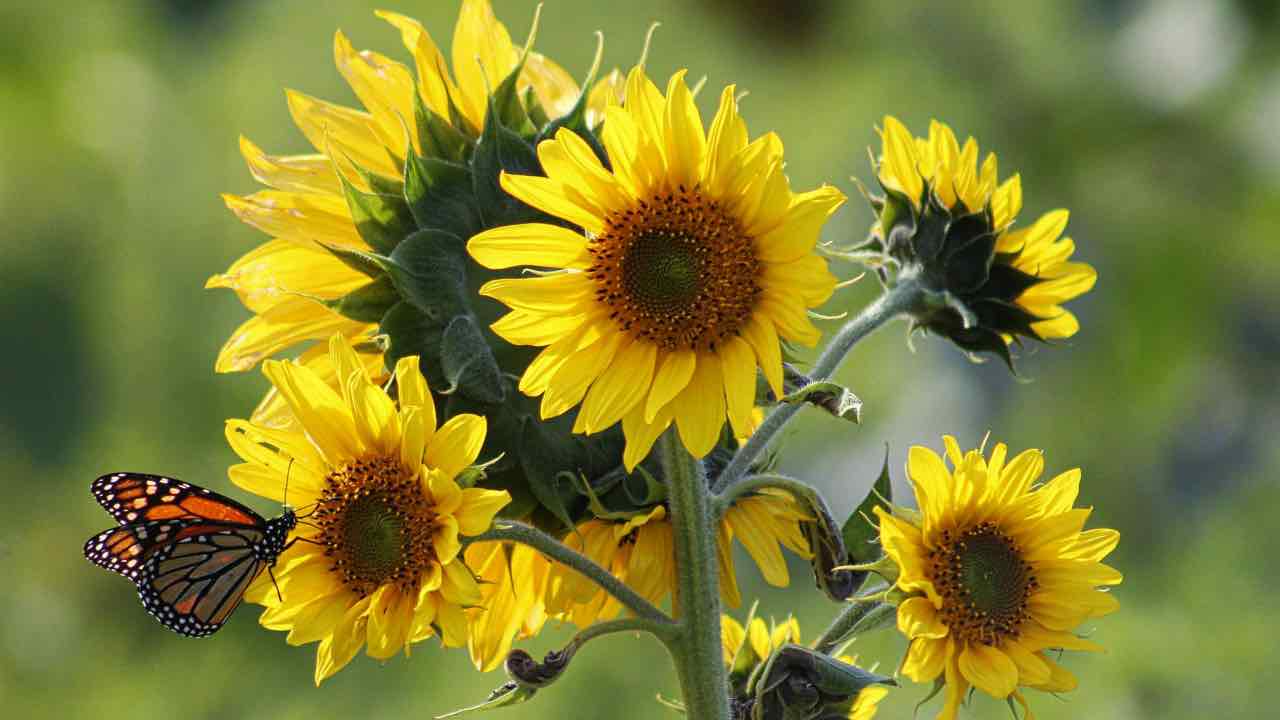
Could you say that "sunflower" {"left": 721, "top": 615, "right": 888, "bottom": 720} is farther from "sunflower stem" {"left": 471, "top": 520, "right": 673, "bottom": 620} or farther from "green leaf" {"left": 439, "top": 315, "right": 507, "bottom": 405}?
"green leaf" {"left": 439, "top": 315, "right": 507, "bottom": 405}

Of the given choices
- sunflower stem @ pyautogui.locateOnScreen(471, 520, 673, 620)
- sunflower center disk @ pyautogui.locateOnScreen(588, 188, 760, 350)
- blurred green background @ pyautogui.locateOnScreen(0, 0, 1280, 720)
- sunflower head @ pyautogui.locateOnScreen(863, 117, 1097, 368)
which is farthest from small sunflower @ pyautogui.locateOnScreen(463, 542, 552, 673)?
blurred green background @ pyautogui.locateOnScreen(0, 0, 1280, 720)

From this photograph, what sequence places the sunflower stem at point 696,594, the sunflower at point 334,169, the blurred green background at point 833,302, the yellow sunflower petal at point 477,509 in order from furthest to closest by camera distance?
1. the blurred green background at point 833,302
2. the sunflower at point 334,169
3. the sunflower stem at point 696,594
4. the yellow sunflower petal at point 477,509

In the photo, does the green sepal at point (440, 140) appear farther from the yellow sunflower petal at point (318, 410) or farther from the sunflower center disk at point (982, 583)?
the sunflower center disk at point (982, 583)

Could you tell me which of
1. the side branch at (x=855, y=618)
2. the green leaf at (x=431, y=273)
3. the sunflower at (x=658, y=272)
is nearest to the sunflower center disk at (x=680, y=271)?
the sunflower at (x=658, y=272)

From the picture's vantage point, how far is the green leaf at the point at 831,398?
33.4 inches

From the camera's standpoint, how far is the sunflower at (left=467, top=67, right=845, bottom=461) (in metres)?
0.87

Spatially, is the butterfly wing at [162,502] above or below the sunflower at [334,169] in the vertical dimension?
below

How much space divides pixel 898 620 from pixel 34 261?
7801 millimetres

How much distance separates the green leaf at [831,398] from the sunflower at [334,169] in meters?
0.32

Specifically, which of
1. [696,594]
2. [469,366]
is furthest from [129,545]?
[696,594]

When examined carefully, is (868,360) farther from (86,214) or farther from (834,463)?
(86,214)

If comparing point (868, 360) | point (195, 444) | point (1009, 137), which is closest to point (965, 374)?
point (868, 360)

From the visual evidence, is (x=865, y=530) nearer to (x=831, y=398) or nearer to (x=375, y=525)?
(x=831, y=398)

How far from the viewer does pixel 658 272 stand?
0.93 metres
